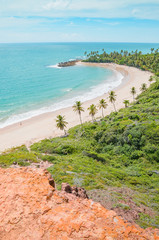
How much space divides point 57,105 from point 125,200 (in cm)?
5173

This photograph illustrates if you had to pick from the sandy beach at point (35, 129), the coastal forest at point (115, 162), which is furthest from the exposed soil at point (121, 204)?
the sandy beach at point (35, 129)

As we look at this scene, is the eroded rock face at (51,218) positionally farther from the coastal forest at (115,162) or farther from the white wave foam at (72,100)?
the white wave foam at (72,100)

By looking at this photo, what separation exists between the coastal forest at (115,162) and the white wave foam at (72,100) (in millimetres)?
22984

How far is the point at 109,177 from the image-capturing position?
68.9 feet

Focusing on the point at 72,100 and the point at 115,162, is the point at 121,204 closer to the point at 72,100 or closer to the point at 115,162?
the point at 115,162

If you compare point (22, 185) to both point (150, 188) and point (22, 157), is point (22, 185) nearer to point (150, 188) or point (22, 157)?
point (22, 157)

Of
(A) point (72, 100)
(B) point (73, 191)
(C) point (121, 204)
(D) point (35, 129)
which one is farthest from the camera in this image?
(A) point (72, 100)

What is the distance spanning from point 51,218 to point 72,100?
61376 millimetres

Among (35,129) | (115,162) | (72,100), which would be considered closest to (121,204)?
(115,162)

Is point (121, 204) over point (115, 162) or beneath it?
over

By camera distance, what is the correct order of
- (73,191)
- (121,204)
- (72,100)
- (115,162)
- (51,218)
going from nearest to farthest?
(51,218), (73,191), (121,204), (115,162), (72,100)

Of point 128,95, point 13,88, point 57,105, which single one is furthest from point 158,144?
point 13,88

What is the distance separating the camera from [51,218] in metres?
8.31

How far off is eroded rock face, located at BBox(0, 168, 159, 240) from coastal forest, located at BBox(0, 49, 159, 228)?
14.4 feet
